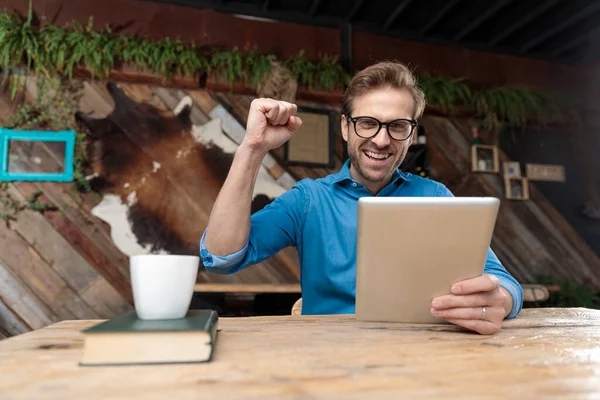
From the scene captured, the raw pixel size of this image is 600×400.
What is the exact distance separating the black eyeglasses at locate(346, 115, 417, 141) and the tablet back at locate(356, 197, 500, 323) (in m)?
0.71

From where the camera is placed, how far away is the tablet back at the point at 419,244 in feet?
2.49

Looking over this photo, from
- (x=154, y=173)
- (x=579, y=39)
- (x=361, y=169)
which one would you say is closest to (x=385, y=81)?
(x=361, y=169)

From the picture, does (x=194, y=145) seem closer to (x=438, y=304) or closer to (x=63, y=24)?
(x=63, y=24)

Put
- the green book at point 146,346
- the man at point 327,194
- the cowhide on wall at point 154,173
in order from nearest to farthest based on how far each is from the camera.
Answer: the green book at point 146,346
the man at point 327,194
the cowhide on wall at point 154,173

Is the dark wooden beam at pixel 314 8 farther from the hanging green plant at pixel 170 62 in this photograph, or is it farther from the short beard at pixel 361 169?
the short beard at pixel 361 169

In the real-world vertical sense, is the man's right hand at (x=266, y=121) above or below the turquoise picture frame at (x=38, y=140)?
below

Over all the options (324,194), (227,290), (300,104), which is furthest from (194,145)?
(324,194)

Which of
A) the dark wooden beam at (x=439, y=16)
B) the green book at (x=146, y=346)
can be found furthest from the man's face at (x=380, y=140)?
the dark wooden beam at (x=439, y=16)

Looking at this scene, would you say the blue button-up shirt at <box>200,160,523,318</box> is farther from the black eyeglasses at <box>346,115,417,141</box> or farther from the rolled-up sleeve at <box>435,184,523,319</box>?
the black eyeglasses at <box>346,115,417,141</box>

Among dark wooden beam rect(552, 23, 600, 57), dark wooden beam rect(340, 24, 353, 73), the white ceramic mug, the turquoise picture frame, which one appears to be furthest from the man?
dark wooden beam rect(552, 23, 600, 57)

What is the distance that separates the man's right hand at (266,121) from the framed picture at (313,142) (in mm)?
2293

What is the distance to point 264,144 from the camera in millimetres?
1190

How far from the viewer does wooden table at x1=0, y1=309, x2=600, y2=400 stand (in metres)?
0.47

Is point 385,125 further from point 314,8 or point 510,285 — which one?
point 314,8
